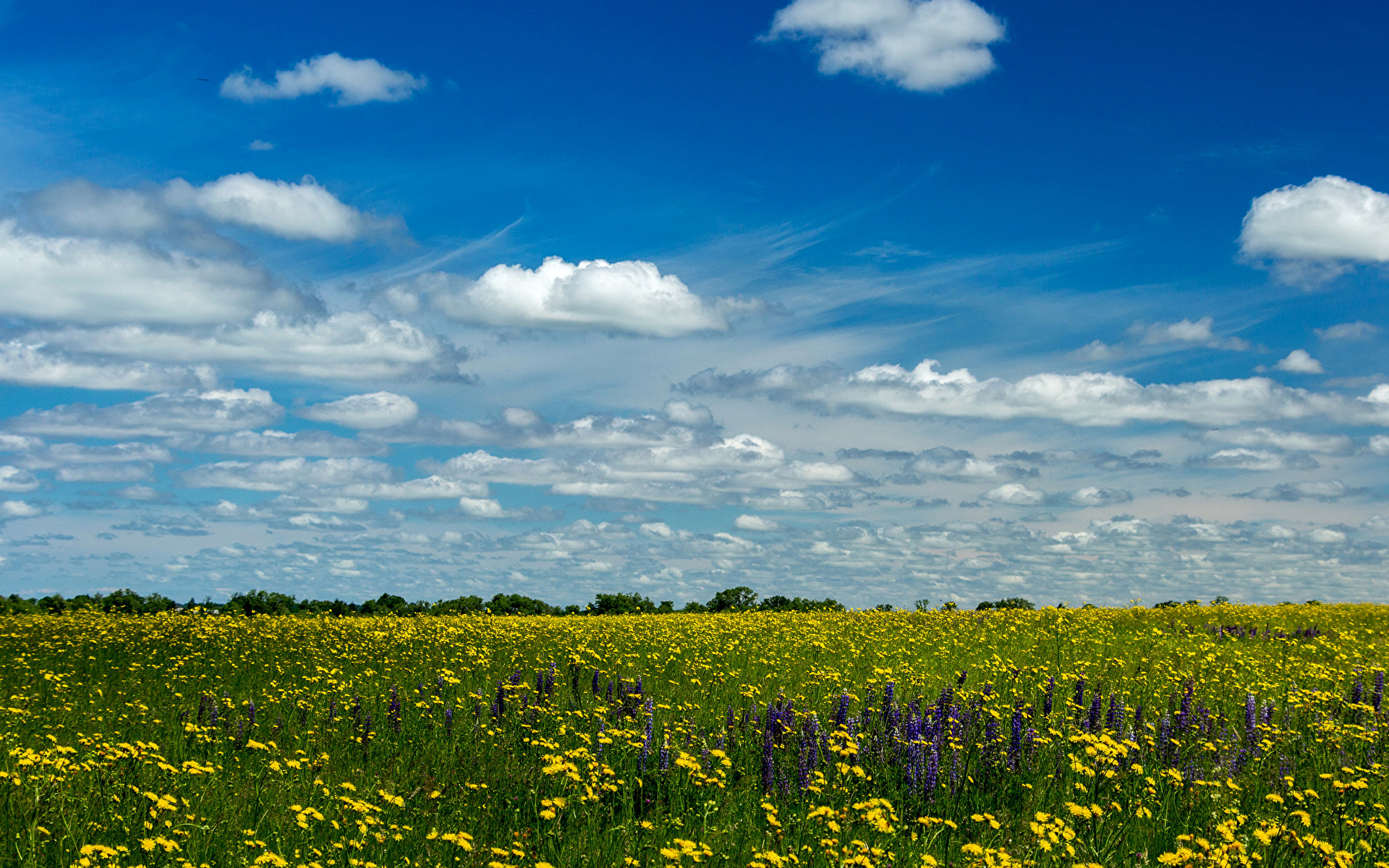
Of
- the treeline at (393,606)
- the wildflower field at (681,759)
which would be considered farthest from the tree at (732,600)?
the wildflower field at (681,759)

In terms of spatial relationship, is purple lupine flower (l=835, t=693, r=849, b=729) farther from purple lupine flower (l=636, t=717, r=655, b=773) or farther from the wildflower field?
purple lupine flower (l=636, t=717, r=655, b=773)

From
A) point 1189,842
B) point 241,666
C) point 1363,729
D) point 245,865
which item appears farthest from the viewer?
point 241,666

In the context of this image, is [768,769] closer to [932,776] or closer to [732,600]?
[932,776]

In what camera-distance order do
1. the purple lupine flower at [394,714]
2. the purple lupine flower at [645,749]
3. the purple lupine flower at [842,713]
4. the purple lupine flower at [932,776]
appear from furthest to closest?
the purple lupine flower at [394,714]
the purple lupine flower at [842,713]
the purple lupine flower at [645,749]
the purple lupine flower at [932,776]

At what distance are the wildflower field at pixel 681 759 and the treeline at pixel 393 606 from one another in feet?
34.5

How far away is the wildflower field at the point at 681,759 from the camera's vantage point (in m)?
7.14

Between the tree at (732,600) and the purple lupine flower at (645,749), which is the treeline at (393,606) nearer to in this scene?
the tree at (732,600)

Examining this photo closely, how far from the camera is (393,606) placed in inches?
1158

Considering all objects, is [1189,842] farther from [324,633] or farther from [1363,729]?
[324,633]

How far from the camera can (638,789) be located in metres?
8.32

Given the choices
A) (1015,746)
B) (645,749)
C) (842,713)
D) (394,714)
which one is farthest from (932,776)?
(394,714)

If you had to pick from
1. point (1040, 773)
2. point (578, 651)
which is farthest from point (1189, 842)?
point (578, 651)

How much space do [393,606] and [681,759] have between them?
77.8 feet

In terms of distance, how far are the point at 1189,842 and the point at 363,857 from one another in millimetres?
6362
